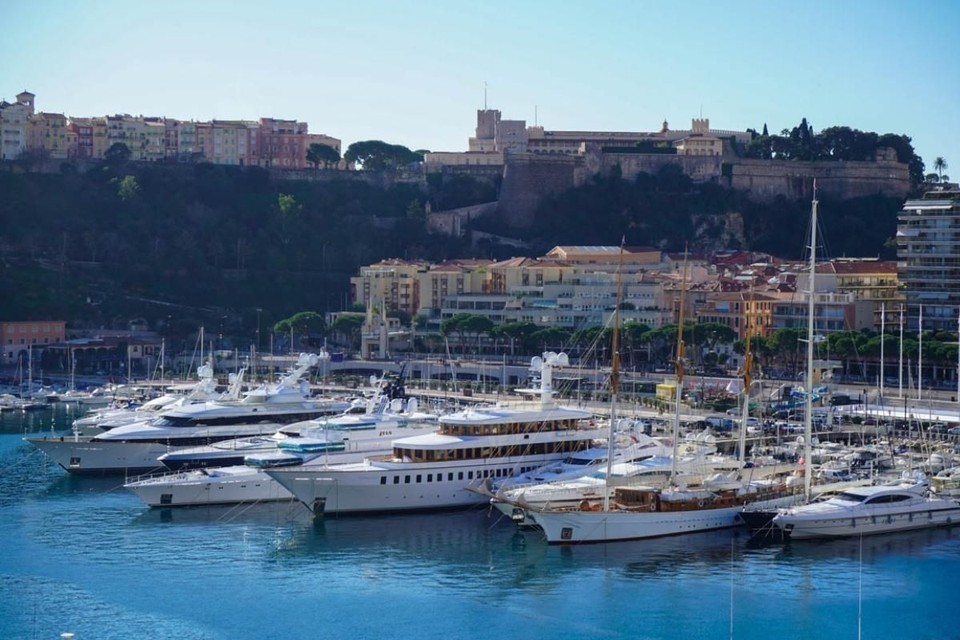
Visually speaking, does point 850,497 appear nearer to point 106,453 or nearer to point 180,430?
point 180,430

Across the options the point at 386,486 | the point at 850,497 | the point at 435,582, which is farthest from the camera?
the point at 386,486

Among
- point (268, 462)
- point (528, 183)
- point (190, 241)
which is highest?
point (528, 183)

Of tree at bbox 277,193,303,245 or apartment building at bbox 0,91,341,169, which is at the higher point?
apartment building at bbox 0,91,341,169

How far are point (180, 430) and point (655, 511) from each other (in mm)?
15169

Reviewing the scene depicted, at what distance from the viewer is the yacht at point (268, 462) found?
34719mm

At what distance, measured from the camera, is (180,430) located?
40.4 meters

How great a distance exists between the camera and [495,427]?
113ft

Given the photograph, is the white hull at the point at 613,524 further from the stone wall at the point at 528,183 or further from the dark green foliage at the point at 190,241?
the stone wall at the point at 528,183

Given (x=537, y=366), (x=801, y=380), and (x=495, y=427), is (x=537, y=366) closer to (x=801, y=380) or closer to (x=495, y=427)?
(x=495, y=427)

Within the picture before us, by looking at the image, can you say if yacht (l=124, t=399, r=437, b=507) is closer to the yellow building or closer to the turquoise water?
the turquoise water

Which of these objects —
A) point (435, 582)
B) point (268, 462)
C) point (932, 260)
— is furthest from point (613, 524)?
point (932, 260)

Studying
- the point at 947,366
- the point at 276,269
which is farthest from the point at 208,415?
the point at 276,269

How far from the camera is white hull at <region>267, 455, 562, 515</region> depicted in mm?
33000

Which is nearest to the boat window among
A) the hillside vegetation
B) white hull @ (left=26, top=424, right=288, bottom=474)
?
white hull @ (left=26, top=424, right=288, bottom=474)
